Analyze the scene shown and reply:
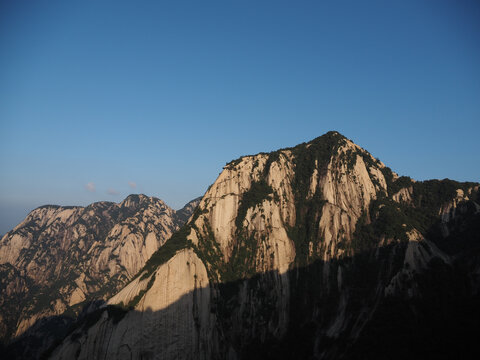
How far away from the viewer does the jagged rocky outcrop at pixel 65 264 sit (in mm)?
141125

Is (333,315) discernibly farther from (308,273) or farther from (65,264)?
(65,264)

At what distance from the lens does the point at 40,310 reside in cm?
13900

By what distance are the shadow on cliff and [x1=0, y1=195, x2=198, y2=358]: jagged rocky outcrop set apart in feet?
266

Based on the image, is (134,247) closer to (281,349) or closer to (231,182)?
(231,182)

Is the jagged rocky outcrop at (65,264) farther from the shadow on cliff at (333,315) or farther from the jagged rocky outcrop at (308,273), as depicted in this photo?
the shadow on cliff at (333,315)

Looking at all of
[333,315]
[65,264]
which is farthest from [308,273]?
[65,264]

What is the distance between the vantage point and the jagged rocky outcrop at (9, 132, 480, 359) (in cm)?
5938

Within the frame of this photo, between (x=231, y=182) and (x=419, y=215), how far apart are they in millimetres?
56032

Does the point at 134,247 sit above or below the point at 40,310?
above

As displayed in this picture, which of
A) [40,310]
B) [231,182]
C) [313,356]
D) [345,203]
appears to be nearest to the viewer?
[313,356]

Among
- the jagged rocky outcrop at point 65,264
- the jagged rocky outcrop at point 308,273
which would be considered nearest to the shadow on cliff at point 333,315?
the jagged rocky outcrop at point 308,273

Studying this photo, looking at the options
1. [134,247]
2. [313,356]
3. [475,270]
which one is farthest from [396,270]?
[134,247]

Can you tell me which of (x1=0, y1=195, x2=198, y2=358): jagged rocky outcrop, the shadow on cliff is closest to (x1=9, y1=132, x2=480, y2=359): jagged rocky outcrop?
the shadow on cliff

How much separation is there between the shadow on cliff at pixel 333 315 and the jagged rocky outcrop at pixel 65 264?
81.0 metres
